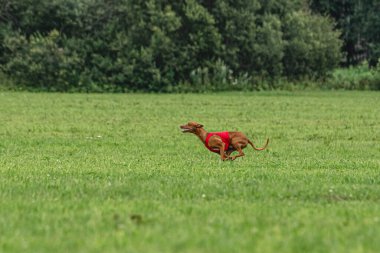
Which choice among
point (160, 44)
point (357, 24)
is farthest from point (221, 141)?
point (357, 24)

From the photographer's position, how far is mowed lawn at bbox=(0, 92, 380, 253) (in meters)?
6.82

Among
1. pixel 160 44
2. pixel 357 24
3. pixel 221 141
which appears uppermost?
pixel 357 24

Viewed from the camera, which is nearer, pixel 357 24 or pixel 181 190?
pixel 181 190

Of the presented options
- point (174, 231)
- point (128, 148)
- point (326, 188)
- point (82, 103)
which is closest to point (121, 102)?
point (82, 103)

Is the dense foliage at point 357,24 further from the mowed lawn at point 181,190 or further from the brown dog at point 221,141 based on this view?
the brown dog at point 221,141

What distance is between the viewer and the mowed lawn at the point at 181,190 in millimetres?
6824

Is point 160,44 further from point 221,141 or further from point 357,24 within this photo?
point 221,141

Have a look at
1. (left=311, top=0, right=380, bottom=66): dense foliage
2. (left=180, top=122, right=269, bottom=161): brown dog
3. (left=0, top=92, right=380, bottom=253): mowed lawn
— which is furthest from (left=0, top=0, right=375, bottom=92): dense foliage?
(left=180, top=122, right=269, bottom=161): brown dog

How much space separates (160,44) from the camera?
161 feet

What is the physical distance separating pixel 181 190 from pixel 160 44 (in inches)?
1548

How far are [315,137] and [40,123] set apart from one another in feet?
28.6

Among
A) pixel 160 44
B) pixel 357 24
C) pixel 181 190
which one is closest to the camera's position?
pixel 181 190

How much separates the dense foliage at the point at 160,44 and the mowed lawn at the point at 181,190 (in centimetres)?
2356

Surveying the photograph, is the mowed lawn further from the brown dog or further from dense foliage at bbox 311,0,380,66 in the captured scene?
dense foliage at bbox 311,0,380,66
